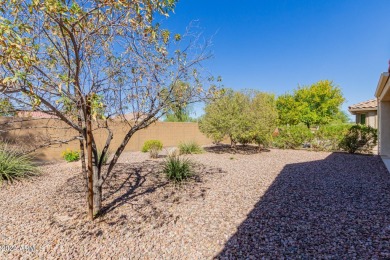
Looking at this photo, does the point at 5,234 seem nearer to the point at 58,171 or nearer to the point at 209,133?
the point at 58,171

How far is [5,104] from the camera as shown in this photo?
3.18 m

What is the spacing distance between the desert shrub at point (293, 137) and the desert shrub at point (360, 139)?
5.80 ft

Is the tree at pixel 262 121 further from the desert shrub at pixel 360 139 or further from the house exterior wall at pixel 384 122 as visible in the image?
the house exterior wall at pixel 384 122

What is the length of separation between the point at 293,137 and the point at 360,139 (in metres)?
3.15

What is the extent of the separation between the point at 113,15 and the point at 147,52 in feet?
2.60

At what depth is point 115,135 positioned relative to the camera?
12.5 metres

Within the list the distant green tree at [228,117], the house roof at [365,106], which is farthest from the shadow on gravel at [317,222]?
the house roof at [365,106]

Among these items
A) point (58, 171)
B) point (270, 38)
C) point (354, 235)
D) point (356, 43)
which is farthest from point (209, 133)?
point (354, 235)

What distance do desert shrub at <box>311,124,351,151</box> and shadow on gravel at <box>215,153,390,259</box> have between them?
633 centimetres

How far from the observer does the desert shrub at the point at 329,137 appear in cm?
1165

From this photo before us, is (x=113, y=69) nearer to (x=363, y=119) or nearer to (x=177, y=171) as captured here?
(x=177, y=171)

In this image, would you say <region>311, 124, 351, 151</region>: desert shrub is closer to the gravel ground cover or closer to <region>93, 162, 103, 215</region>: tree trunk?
the gravel ground cover

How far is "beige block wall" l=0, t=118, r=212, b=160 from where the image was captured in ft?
30.1

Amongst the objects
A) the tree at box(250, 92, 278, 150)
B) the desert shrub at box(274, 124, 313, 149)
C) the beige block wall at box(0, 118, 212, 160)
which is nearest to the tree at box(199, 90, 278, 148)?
the tree at box(250, 92, 278, 150)
